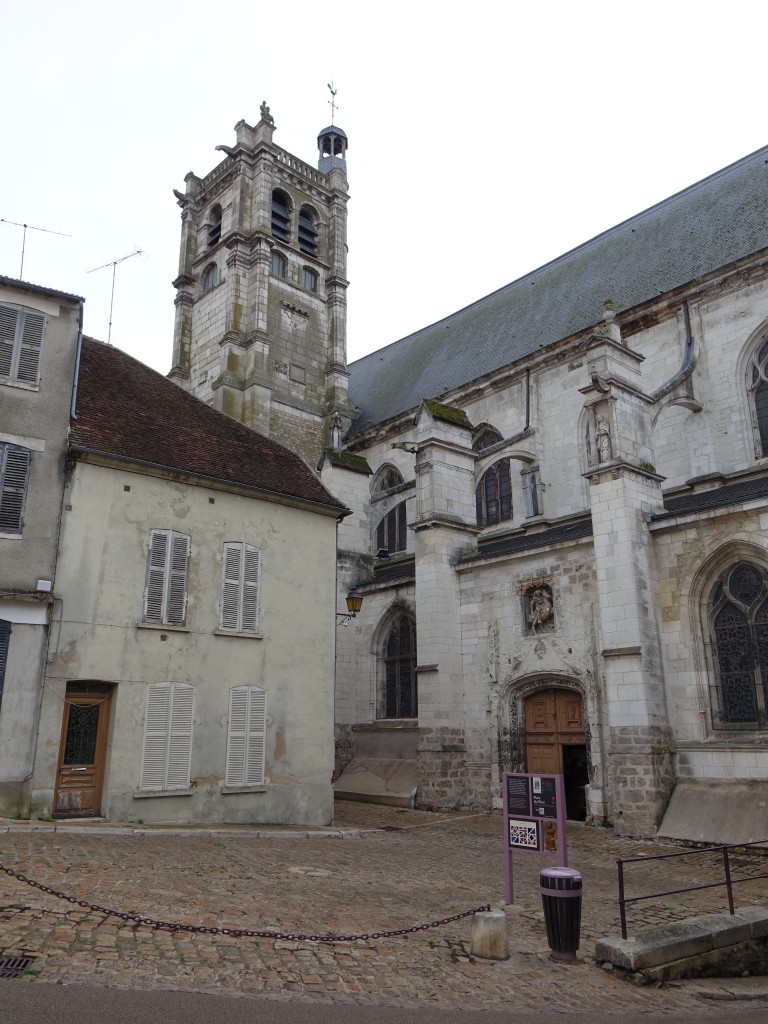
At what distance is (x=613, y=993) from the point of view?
5.71m

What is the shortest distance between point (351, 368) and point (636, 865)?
26.5 metres

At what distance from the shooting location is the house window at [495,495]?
72.1 ft

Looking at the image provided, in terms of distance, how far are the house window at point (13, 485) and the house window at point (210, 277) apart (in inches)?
754

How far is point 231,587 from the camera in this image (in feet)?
45.0

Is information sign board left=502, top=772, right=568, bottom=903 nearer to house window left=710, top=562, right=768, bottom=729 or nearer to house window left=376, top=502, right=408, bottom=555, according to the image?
house window left=710, top=562, right=768, bottom=729

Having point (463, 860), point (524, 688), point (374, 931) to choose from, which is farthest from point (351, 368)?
point (374, 931)

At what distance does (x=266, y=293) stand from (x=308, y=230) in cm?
472

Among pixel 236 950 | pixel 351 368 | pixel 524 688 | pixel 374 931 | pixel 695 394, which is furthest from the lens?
pixel 351 368

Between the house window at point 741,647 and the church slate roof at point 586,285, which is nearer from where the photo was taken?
the house window at point 741,647

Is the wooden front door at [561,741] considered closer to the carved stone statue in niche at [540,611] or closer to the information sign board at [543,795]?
the carved stone statue in niche at [540,611]

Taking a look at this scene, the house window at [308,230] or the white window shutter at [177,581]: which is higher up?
the house window at [308,230]

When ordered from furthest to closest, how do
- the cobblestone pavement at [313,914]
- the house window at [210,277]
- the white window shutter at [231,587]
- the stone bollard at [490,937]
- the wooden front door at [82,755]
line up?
the house window at [210,277]
the white window shutter at [231,587]
the wooden front door at [82,755]
the stone bollard at [490,937]
the cobblestone pavement at [313,914]

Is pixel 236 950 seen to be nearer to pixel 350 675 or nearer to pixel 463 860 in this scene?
pixel 463 860

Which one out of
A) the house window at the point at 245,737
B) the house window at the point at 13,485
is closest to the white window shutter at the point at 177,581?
the house window at the point at 245,737
